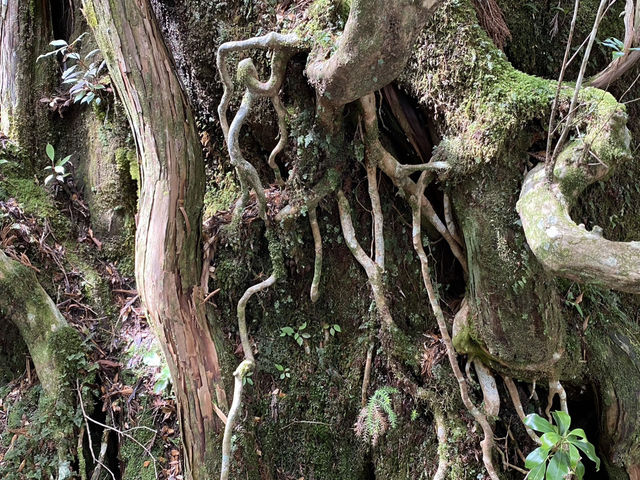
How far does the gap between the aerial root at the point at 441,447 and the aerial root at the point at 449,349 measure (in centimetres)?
17

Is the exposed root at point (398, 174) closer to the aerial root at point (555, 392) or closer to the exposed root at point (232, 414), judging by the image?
the aerial root at point (555, 392)

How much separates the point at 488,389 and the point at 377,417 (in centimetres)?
59

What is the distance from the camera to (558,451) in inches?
86.7

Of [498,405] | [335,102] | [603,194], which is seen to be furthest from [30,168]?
[603,194]

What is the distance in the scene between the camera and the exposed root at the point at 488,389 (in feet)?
8.24

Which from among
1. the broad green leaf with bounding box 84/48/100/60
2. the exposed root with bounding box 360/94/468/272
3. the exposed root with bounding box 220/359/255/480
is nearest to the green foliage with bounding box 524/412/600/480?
the exposed root with bounding box 360/94/468/272

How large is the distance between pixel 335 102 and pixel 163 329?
1402 mm

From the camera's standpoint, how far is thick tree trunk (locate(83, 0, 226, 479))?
2.50 meters

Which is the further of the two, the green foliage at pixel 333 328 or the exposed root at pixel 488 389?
the green foliage at pixel 333 328

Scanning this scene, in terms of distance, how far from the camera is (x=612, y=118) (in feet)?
6.34

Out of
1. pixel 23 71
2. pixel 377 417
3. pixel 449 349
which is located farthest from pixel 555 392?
pixel 23 71

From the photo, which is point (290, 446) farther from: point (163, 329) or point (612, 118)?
point (612, 118)

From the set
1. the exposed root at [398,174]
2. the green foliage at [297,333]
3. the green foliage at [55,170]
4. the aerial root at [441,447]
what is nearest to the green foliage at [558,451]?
the aerial root at [441,447]

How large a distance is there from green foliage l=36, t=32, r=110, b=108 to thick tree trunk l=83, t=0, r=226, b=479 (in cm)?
86
